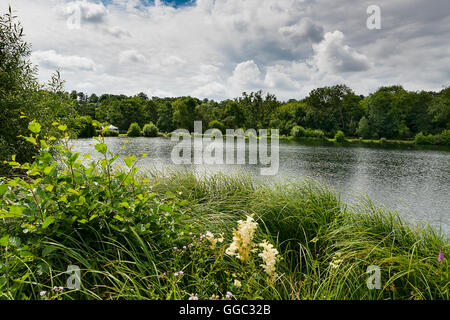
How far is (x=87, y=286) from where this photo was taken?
2.02 m

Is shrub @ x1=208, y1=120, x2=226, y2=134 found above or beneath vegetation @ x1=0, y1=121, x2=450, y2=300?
above

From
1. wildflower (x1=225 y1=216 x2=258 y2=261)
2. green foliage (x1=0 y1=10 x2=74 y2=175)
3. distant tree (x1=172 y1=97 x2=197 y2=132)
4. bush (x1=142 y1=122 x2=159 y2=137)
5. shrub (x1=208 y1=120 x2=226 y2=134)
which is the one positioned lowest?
wildflower (x1=225 y1=216 x2=258 y2=261)

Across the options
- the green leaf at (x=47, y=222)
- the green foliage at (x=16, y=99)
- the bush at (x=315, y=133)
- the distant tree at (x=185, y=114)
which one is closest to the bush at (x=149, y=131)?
the distant tree at (x=185, y=114)

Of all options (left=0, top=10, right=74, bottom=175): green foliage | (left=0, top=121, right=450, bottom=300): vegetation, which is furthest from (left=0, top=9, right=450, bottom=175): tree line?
(left=0, top=121, right=450, bottom=300): vegetation

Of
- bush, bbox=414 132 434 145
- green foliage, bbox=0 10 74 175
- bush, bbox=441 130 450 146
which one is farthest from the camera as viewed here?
bush, bbox=414 132 434 145

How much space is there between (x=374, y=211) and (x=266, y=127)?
211 ft

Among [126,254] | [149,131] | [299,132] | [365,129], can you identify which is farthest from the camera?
[299,132]

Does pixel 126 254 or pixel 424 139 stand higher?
pixel 424 139

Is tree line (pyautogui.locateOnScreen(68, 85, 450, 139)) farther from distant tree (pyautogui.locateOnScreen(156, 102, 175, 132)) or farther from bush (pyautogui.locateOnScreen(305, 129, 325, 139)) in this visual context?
bush (pyautogui.locateOnScreen(305, 129, 325, 139))

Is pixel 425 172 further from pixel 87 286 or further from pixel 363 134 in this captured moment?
pixel 363 134

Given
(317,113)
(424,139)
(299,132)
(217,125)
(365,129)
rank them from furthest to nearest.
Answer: (317,113)
(299,132)
(217,125)
(365,129)
(424,139)

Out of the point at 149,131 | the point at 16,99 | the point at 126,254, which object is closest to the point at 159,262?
the point at 126,254

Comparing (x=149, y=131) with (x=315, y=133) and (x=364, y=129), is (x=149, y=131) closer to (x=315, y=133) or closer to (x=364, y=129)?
(x=315, y=133)
